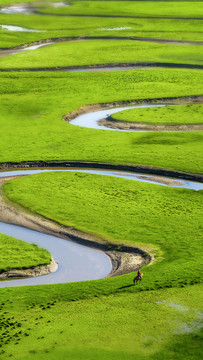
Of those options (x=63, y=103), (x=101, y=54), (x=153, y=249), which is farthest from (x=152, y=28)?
(x=153, y=249)

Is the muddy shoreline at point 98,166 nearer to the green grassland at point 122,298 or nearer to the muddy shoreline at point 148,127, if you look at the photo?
the green grassland at point 122,298

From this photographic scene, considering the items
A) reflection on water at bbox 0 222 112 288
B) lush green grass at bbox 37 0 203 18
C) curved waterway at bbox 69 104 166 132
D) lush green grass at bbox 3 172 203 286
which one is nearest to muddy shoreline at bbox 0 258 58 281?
reflection on water at bbox 0 222 112 288

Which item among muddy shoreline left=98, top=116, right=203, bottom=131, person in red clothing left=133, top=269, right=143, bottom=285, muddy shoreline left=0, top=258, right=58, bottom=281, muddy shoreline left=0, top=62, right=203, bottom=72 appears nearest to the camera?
person in red clothing left=133, top=269, right=143, bottom=285

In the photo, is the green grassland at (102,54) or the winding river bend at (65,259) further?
the green grassland at (102,54)

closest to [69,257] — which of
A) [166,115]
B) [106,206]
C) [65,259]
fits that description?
[65,259]

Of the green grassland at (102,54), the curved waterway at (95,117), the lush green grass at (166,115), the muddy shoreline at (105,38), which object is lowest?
the curved waterway at (95,117)

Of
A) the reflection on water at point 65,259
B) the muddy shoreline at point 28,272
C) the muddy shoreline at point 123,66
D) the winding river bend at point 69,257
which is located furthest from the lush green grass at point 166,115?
the muddy shoreline at point 28,272

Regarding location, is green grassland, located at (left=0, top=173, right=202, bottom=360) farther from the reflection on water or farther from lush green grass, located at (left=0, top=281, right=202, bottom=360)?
the reflection on water
